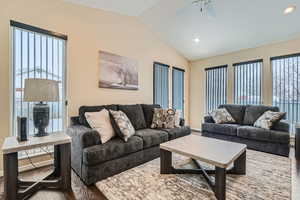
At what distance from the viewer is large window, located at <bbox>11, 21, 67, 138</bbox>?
7.34 feet

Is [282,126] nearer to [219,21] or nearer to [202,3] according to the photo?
[219,21]

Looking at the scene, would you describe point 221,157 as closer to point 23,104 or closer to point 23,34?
point 23,104

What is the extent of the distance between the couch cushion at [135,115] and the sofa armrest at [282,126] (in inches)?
106

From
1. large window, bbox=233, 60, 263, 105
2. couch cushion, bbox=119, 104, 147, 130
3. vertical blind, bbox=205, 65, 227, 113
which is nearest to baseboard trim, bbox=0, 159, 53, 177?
couch cushion, bbox=119, 104, 147, 130

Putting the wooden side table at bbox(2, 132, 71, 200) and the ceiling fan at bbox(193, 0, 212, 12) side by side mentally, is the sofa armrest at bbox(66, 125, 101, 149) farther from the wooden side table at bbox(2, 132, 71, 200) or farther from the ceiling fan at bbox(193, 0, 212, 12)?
the ceiling fan at bbox(193, 0, 212, 12)

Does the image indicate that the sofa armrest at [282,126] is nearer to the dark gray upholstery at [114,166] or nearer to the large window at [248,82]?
the large window at [248,82]

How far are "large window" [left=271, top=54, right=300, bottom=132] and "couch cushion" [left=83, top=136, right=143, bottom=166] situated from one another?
3.70m

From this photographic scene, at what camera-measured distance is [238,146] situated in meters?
2.19

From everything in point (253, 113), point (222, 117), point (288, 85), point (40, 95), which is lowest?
point (222, 117)

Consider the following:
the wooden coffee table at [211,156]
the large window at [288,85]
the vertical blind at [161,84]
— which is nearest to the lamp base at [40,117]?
the wooden coffee table at [211,156]

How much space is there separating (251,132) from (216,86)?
205cm

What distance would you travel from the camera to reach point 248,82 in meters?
4.38

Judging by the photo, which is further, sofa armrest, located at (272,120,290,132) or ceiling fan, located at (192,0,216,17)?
sofa armrest, located at (272,120,290,132)

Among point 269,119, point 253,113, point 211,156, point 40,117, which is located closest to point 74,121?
Result: point 40,117
